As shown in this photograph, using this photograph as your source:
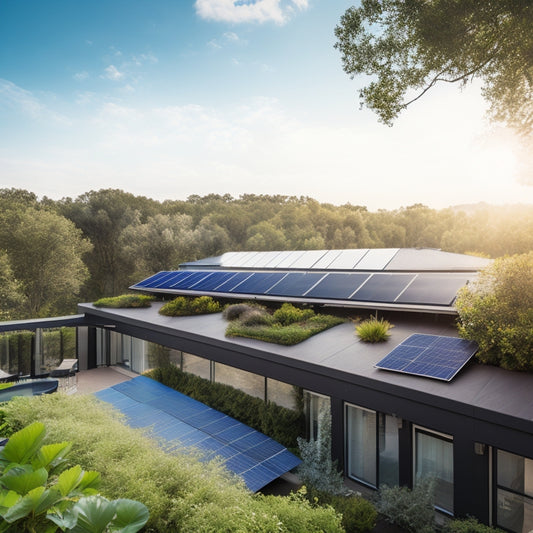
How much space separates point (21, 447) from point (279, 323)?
8767 mm

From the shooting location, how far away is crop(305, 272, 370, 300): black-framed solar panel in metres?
13.8

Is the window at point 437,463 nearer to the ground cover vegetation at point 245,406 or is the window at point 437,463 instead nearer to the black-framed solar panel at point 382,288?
the ground cover vegetation at point 245,406

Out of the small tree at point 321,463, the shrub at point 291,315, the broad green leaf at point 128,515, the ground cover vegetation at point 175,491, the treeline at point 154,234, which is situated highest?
the treeline at point 154,234

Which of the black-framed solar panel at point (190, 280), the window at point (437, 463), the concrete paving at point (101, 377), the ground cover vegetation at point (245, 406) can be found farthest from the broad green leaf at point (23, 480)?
the black-framed solar panel at point (190, 280)

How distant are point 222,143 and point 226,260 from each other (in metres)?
9.40

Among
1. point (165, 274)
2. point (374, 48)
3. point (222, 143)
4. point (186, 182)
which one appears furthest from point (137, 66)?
point (186, 182)

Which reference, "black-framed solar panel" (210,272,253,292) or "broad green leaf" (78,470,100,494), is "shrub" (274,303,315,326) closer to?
"black-framed solar panel" (210,272,253,292)

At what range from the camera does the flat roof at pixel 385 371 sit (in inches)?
267

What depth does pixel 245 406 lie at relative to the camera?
12.5 m

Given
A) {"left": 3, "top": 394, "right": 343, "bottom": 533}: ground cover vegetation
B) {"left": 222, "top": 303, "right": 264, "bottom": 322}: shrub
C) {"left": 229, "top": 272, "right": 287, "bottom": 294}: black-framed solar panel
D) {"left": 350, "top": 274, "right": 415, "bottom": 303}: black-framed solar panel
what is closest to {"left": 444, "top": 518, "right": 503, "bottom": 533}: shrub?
{"left": 3, "top": 394, "right": 343, "bottom": 533}: ground cover vegetation

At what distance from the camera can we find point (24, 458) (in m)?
5.62

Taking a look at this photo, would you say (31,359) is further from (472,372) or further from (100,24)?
(472,372)

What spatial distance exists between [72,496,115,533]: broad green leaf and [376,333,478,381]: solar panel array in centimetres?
630

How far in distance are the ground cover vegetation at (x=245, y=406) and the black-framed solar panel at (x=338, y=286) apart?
13.2 ft
